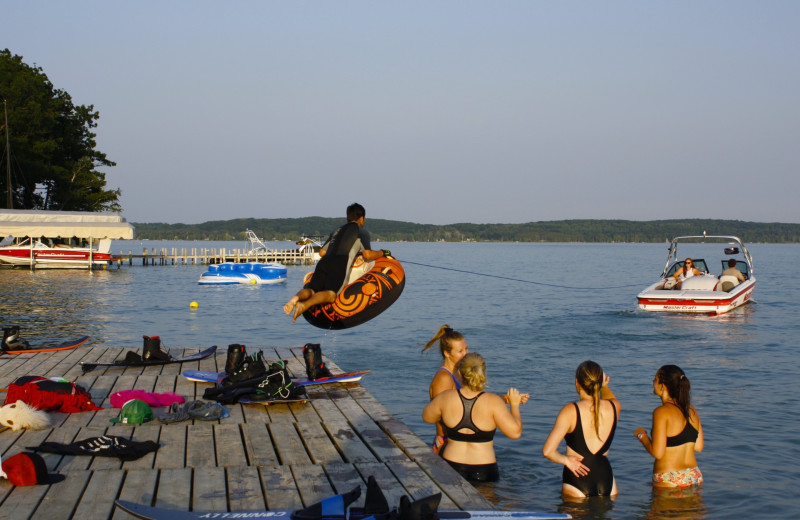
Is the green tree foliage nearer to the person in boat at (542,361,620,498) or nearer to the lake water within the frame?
the lake water

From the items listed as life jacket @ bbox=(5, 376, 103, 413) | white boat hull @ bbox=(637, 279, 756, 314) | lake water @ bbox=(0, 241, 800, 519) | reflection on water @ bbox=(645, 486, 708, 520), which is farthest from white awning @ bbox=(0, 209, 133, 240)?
reflection on water @ bbox=(645, 486, 708, 520)

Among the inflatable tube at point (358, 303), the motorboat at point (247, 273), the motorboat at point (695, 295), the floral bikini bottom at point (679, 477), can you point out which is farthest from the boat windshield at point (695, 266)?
the motorboat at point (247, 273)

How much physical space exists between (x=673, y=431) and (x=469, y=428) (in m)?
1.90

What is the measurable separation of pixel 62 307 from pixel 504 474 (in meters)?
26.0

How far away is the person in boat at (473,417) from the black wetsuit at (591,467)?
0.63 m

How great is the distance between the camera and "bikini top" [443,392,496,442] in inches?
249

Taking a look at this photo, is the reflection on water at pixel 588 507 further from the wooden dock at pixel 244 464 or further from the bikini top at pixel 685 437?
the wooden dock at pixel 244 464

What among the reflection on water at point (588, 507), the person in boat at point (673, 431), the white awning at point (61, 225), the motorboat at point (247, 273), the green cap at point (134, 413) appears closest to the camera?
the person in boat at point (673, 431)

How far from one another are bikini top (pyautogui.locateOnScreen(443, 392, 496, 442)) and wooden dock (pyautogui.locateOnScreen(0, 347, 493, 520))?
0.27 meters

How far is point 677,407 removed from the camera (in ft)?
21.8

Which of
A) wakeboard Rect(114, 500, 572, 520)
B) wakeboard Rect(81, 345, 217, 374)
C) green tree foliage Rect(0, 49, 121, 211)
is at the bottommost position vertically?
wakeboard Rect(81, 345, 217, 374)

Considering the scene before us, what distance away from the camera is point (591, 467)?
21.7ft

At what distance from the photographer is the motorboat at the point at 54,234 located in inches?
1994

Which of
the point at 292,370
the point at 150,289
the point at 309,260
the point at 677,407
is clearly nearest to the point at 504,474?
the point at 677,407
